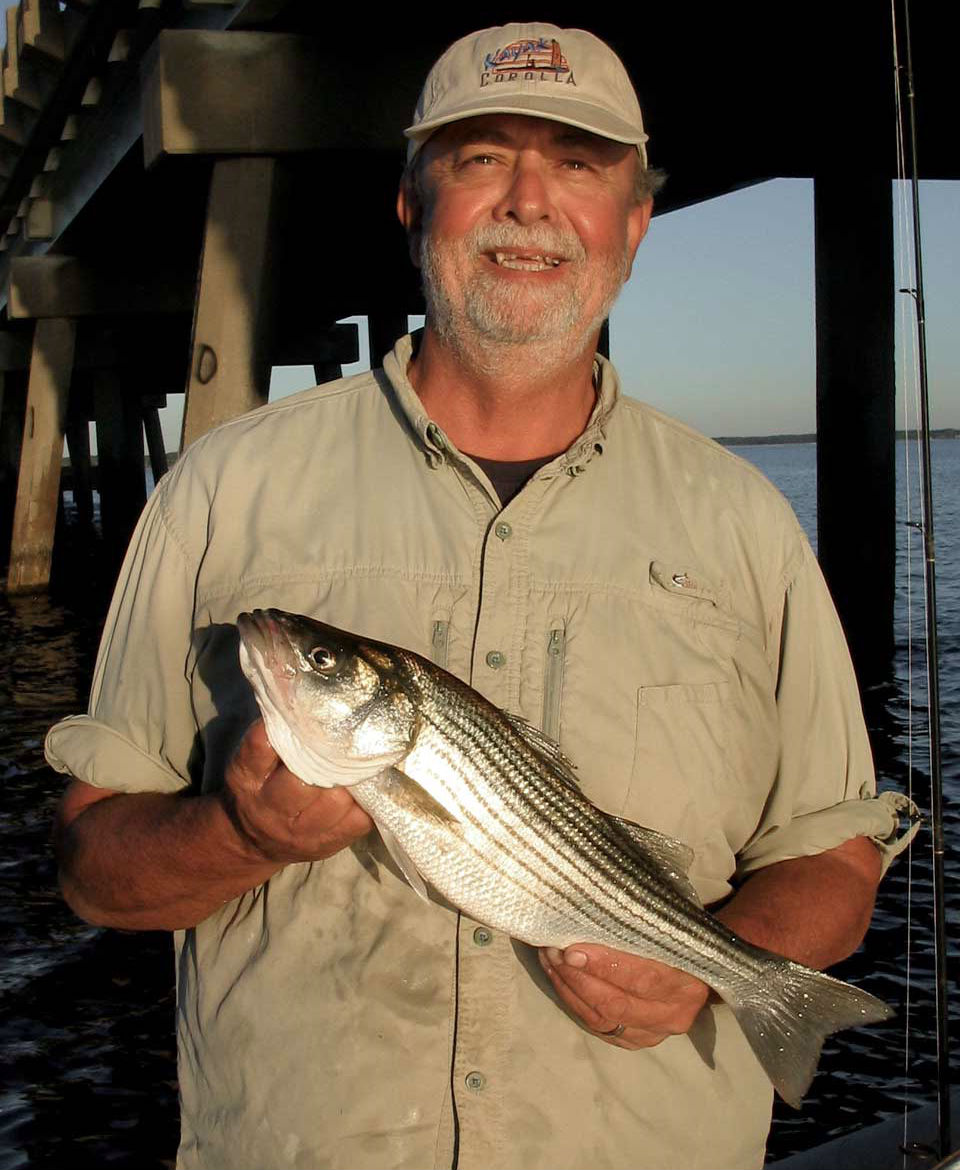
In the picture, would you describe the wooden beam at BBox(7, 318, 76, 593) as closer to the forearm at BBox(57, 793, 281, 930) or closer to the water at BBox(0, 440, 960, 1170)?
the water at BBox(0, 440, 960, 1170)

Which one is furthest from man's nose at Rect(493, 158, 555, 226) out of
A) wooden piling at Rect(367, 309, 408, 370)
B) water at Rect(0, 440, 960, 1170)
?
wooden piling at Rect(367, 309, 408, 370)

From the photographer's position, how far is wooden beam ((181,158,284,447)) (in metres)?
10.6

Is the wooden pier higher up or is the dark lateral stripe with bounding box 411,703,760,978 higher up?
the wooden pier

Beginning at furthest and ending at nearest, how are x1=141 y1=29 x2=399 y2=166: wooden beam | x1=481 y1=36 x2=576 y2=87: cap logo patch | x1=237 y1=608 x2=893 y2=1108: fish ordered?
Answer: 1. x1=141 y1=29 x2=399 y2=166: wooden beam
2. x1=481 y1=36 x2=576 y2=87: cap logo patch
3. x1=237 y1=608 x2=893 y2=1108: fish

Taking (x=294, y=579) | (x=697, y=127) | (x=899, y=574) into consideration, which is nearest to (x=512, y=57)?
(x=294, y=579)

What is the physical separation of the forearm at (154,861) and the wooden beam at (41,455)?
19.9 meters

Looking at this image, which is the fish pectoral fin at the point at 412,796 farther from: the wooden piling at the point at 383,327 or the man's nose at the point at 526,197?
the wooden piling at the point at 383,327

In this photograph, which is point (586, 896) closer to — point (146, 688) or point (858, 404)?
point (146, 688)

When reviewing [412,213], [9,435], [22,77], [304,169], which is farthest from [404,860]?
[9,435]

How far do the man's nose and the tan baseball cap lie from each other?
0.45 feet

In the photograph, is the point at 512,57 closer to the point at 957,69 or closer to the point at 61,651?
the point at 957,69

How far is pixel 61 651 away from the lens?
1698cm

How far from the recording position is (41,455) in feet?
72.0

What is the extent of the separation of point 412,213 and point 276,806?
179cm
